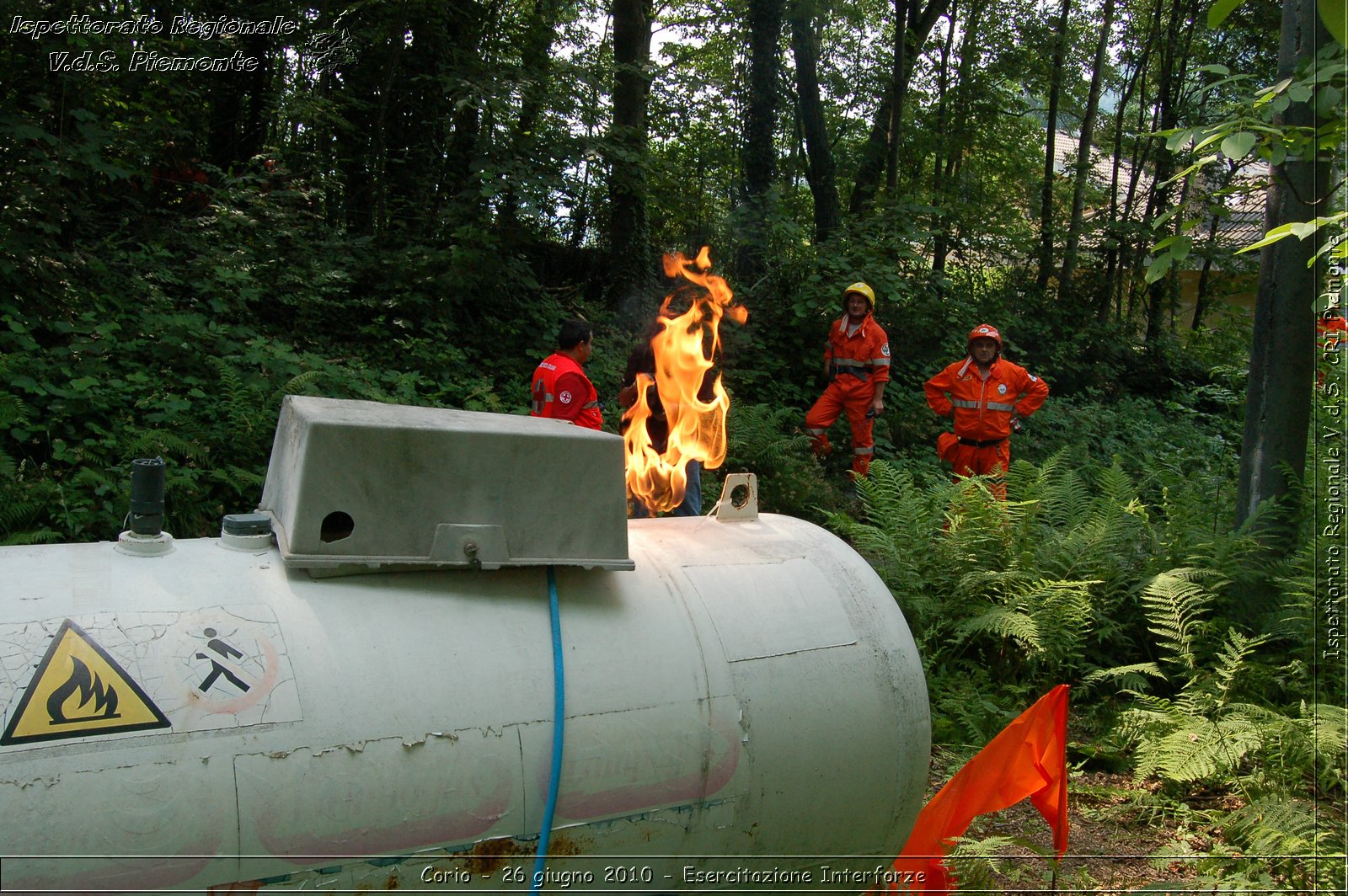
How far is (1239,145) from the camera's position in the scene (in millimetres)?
2908

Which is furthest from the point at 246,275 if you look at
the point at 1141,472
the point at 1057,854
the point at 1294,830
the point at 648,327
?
the point at 1141,472

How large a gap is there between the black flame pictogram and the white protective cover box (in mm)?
485

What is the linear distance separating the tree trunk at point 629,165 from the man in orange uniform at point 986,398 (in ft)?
12.1

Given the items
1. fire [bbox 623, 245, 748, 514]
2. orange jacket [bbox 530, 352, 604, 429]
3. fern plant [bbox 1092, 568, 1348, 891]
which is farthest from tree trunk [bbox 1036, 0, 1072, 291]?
fire [bbox 623, 245, 748, 514]

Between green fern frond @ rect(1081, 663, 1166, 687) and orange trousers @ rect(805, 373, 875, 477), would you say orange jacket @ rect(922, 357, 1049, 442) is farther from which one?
green fern frond @ rect(1081, 663, 1166, 687)

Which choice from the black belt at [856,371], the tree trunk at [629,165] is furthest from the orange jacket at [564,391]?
the tree trunk at [629,165]

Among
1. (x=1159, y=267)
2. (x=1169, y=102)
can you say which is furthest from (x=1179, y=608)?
(x=1169, y=102)

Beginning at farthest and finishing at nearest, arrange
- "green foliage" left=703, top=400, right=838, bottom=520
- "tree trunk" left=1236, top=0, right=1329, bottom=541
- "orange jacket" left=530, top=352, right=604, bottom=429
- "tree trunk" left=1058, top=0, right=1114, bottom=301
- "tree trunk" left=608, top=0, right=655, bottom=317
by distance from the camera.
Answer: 1. "tree trunk" left=1058, top=0, right=1114, bottom=301
2. "tree trunk" left=608, top=0, right=655, bottom=317
3. "green foliage" left=703, top=400, right=838, bottom=520
4. "orange jacket" left=530, top=352, right=604, bottom=429
5. "tree trunk" left=1236, top=0, right=1329, bottom=541

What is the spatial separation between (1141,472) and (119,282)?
997 cm

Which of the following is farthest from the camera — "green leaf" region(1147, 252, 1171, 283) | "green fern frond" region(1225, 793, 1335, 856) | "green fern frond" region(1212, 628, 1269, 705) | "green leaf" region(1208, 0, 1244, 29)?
"green fern frond" region(1212, 628, 1269, 705)

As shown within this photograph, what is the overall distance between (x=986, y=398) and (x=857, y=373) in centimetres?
131

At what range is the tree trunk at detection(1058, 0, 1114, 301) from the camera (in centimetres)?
1559

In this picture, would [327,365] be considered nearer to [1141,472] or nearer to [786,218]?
[786,218]

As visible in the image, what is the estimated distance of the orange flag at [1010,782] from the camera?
9.80 ft
